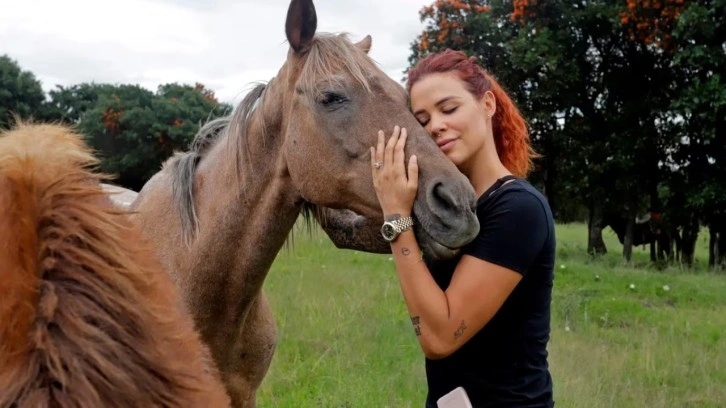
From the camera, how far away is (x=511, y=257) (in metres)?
1.65

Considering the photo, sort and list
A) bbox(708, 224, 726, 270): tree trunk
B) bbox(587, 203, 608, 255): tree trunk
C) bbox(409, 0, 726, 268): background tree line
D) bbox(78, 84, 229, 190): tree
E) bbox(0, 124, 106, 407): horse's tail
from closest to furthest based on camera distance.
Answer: bbox(0, 124, 106, 407): horse's tail → bbox(409, 0, 726, 268): background tree line → bbox(708, 224, 726, 270): tree trunk → bbox(587, 203, 608, 255): tree trunk → bbox(78, 84, 229, 190): tree

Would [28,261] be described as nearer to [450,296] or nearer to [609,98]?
[450,296]

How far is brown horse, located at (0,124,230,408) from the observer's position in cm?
65

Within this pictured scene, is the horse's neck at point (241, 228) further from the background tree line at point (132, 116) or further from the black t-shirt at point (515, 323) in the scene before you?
the background tree line at point (132, 116)

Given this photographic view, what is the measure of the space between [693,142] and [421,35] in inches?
237

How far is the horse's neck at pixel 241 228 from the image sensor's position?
8.05 feet

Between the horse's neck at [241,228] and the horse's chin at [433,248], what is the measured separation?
2.47 feet

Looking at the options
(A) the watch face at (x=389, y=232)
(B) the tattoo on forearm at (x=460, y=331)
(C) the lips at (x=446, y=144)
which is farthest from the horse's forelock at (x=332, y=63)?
(B) the tattoo on forearm at (x=460, y=331)

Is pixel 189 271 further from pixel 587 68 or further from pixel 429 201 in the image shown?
pixel 587 68

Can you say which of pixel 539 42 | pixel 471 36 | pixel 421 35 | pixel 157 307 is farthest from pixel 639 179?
pixel 157 307

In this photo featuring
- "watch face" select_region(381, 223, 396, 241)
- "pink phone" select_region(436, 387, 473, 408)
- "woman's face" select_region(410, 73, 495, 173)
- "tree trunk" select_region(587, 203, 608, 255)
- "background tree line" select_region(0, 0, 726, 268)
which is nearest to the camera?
"pink phone" select_region(436, 387, 473, 408)

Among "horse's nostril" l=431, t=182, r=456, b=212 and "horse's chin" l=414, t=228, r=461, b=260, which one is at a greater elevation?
"horse's nostril" l=431, t=182, r=456, b=212

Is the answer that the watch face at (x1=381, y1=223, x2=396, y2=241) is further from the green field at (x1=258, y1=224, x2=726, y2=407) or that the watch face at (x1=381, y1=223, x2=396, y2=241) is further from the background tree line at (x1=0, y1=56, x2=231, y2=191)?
the background tree line at (x1=0, y1=56, x2=231, y2=191)

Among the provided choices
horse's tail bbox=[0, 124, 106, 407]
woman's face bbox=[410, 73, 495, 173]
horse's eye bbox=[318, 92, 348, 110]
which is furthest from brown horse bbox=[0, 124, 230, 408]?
horse's eye bbox=[318, 92, 348, 110]
